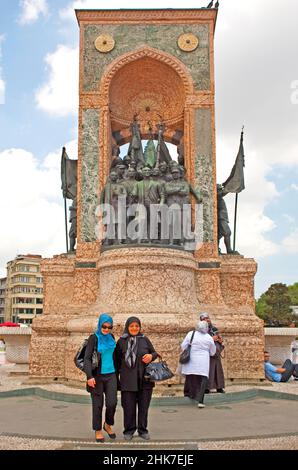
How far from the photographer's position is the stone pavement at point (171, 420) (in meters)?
6.39

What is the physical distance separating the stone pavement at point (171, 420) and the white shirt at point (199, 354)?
624mm

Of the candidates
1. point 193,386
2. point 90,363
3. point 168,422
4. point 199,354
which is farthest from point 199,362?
point 90,363

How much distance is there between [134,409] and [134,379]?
360 mm

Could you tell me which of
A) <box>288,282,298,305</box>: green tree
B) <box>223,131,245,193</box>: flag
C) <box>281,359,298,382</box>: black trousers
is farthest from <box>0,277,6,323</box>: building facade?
<box>281,359,298,382</box>: black trousers

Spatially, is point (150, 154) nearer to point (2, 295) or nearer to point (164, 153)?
point (164, 153)

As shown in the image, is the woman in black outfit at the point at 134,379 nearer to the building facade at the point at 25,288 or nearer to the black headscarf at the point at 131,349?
the black headscarf at the point at 131,349

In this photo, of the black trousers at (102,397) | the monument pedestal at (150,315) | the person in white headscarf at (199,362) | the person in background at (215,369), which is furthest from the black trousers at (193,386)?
the black trousers at (102,397)

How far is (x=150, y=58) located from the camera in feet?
52.2

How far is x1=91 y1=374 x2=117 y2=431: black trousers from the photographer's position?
6621 millimetres

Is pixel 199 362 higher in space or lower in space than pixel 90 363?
lower

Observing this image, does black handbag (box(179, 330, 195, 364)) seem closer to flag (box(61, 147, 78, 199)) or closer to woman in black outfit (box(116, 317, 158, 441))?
woman in black outfit (box(116, 317, 158, 441))

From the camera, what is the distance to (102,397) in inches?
264

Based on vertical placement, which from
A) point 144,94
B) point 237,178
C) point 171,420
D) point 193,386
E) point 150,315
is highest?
point 144,94

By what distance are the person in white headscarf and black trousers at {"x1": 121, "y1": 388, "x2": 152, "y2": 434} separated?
2.62 meters
